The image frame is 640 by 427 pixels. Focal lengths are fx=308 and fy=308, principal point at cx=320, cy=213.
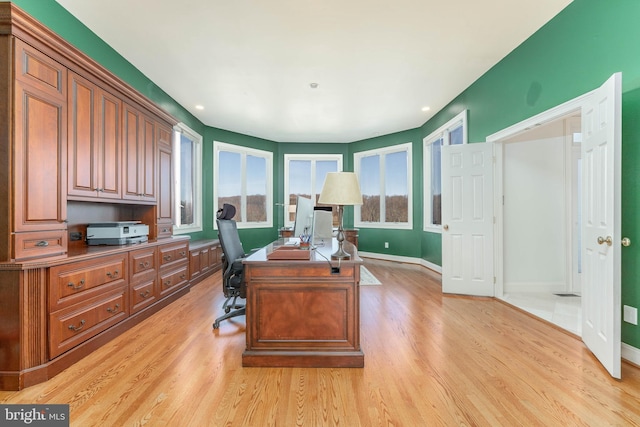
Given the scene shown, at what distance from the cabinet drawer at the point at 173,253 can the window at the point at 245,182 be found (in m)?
2.23

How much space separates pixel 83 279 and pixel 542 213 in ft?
16.5

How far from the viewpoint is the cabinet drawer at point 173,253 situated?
352cm

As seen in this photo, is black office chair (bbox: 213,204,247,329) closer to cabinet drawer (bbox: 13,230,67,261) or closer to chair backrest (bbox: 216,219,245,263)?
chair backrest (bbox: 216,219,245,263)

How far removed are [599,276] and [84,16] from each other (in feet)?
15.4

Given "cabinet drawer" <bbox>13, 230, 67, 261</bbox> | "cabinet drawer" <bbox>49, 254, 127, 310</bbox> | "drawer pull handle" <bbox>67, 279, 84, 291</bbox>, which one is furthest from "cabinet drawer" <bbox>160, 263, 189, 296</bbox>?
"cabinet drawer" <bbox>13, 230, 67, 261</bbox>

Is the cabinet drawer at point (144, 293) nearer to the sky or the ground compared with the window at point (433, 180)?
nearer to the ground

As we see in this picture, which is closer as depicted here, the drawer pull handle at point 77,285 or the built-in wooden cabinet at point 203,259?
the drawer pull handle at point 77,285

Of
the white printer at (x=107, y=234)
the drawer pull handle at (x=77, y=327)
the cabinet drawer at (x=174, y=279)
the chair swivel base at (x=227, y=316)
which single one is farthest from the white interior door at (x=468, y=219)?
the drawer pull handle at (x=77, y=327)

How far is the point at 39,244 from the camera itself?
209cm

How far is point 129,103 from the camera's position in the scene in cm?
315

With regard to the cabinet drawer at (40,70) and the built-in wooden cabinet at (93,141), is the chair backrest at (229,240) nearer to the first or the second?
the built-in wooden cabinet at (93,141)

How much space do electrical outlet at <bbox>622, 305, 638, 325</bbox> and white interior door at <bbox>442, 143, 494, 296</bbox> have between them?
1.66 metres

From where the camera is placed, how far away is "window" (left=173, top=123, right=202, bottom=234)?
5055 millimetres

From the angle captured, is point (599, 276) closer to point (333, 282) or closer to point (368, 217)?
point (333, 282)
